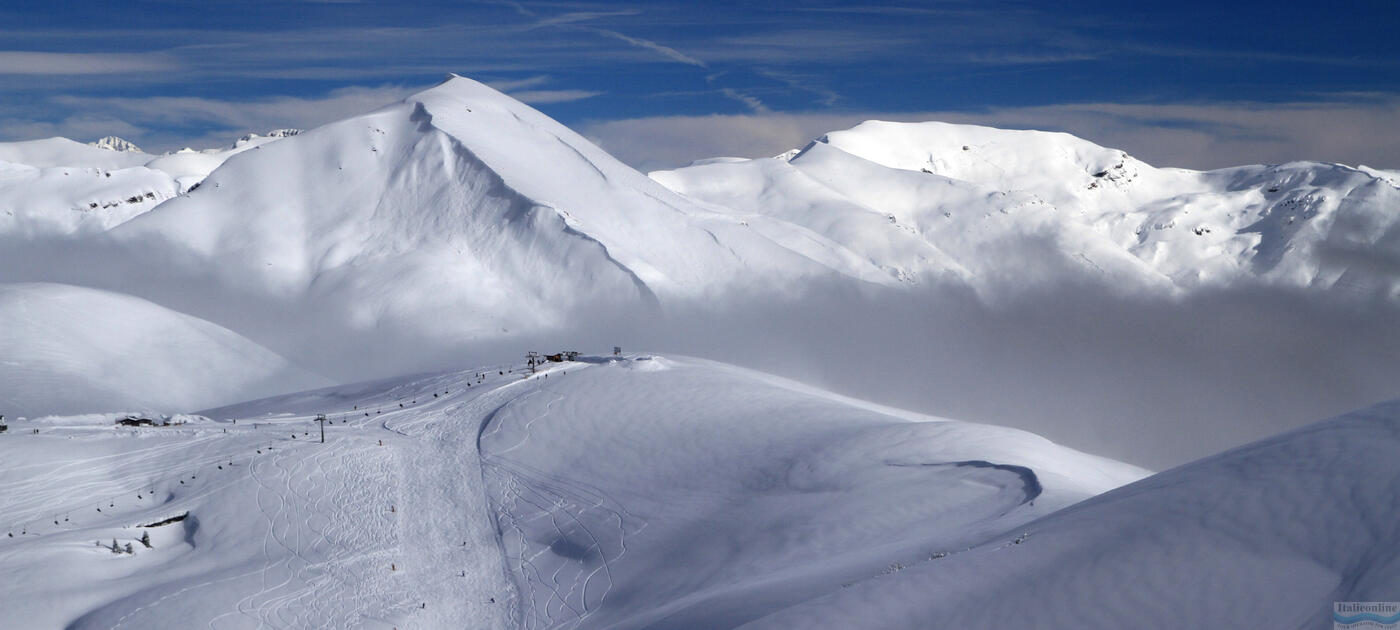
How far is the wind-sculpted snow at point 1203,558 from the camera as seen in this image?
504 inches

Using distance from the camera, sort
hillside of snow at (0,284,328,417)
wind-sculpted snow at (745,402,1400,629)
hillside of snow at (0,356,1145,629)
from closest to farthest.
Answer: wind-sculpted snow at (745,402,1400,629), hillside of snow at (0,356,1145,629), hillside of snow at (0,284,328,417)

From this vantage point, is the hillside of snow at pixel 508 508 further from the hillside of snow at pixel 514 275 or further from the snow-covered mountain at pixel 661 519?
the hillside of snow at pixel 514 275

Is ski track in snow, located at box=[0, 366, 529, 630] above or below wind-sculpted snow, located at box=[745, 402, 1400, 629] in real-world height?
below

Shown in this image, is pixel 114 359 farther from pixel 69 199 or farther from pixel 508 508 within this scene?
pixel 69 199

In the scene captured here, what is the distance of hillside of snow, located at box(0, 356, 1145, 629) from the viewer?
81.7 ft

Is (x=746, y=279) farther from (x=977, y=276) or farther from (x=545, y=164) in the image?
(x=977, y=276)

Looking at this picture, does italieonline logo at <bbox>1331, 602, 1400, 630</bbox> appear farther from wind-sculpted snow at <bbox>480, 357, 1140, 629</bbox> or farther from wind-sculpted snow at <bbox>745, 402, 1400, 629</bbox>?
wind-sculpted snow at <bbox>480, 357, 1140, 629</bbox>

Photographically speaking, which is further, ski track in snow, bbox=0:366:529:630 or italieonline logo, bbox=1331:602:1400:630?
ski track in snow, bbox=0:366:529:630

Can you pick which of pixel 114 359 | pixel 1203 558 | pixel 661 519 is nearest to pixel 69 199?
pixel 114 359

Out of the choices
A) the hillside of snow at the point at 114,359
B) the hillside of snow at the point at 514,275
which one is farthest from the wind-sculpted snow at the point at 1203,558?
the hillside of snow at the point at 514,275

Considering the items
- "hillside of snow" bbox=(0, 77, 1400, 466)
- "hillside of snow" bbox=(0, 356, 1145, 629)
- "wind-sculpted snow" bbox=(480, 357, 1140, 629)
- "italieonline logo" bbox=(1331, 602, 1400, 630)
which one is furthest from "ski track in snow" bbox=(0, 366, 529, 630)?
"hillside of snow" bbox=(0, 77, 1400, 466)

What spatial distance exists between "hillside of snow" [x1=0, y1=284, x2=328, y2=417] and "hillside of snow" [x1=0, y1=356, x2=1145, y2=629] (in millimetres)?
21785

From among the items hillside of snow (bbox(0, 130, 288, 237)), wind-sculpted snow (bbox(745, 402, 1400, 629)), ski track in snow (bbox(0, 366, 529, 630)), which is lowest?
ski track in snow (bbox(0, 366, 529, 630))

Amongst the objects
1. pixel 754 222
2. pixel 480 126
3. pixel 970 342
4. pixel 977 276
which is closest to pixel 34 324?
pixel 480 126
